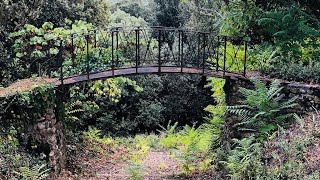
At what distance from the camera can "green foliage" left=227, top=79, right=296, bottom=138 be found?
695 centimetres

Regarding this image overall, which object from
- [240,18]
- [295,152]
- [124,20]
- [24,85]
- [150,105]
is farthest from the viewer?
[124,20]

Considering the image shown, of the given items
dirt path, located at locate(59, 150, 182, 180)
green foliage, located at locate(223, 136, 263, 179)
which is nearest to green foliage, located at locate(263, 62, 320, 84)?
green foliage, located at locate(223, 136, 263, 179)

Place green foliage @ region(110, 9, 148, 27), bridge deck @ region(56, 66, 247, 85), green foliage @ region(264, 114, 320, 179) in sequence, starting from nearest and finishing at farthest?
green foliage @ region(264, 114, 320, 179)
bridge deck @ region(56, 66, 247, 85)
green foliage @ region(110, 9, 148, 27)

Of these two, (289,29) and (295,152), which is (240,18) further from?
(295,152)

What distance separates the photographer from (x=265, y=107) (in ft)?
23.4

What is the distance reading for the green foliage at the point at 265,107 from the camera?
22.8ft

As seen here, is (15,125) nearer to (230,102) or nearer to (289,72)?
(230,102)

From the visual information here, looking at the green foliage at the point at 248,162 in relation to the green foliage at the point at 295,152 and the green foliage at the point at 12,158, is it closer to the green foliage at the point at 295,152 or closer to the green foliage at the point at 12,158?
the green foliage at the point at 295,152

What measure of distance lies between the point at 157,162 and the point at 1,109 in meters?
4.87

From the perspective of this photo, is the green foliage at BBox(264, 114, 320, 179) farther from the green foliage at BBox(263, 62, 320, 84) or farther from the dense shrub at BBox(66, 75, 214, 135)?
the dense shrub at BBox(66, 75, 214, 135)

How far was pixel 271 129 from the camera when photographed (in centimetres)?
687

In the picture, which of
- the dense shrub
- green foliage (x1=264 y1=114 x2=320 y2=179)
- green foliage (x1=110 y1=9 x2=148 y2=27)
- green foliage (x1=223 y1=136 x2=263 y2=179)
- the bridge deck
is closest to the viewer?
green foliage (x1=264 y1=114 x2=320 y2=179)

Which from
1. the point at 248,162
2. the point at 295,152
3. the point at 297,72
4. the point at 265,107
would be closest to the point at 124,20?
the point at 297,72

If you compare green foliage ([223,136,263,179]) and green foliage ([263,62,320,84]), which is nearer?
green foliage ([223,136,263,179])
